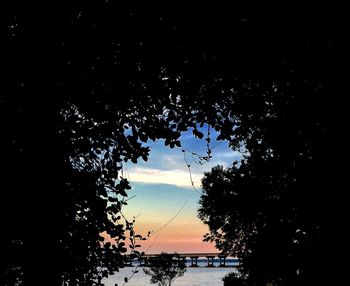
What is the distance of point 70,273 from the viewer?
7.77 meters

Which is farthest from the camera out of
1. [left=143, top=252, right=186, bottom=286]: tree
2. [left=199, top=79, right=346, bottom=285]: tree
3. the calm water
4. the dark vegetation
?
the calm water

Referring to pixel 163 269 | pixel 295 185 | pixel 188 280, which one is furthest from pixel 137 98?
pixel 188 280

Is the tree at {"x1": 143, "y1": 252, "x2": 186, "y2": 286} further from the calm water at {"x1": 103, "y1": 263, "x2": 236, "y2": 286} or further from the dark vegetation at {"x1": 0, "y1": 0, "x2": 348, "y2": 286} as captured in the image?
the dark vegetation at {"x1": 0, "y1": 0, "x2": 348, "y2": 286}

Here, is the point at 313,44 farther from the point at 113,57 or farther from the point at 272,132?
the point at 113,57

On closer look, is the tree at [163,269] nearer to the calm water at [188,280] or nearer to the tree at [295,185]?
the calm water at [188,280]

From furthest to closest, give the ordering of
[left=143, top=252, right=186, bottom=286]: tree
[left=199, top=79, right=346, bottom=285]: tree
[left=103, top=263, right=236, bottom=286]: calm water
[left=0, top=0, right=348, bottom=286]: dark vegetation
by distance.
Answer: [left=103, top=263, right=236, bottom=286]: calm water, [left=143, top=252, right=186, bottom=286]: tree, [left=199, top=79, right=346, bottom=285]: tree, [left=0, top=0, right=348, bottom=286]: dark vegetation

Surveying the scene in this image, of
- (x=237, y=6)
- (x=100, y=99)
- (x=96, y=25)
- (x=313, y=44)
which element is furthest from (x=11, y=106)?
(x=313, y=44)

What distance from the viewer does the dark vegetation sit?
14.5 ft

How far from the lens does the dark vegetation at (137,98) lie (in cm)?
443

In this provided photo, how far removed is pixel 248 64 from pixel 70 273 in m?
5.82

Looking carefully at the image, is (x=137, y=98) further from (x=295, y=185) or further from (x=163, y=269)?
(x=163, y=269)

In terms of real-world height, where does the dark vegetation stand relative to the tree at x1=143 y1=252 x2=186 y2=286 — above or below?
above

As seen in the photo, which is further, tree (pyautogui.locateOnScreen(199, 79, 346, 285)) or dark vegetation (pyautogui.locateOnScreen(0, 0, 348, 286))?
tree (pyautogui.locateOnScreen(199, 79, 346, 285))

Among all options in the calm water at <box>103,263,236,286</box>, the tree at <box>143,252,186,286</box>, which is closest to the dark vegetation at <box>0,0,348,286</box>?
the tree at <box>143,252,186,286</box>
